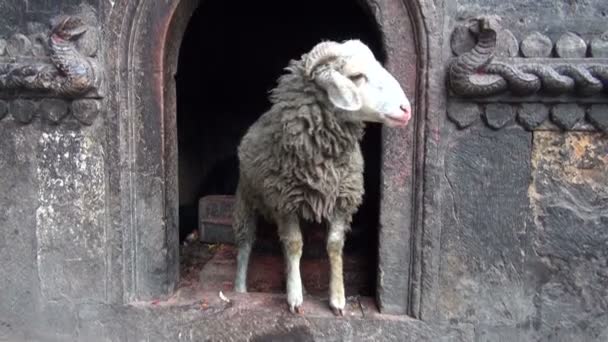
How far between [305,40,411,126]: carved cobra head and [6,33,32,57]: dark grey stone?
6.03 ft

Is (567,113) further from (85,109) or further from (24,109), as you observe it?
(24,109)

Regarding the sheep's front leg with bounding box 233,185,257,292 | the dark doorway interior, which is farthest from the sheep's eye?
the dark doorway interior

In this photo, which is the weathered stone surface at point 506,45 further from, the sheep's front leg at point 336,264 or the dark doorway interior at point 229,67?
the dark doorway interior at point 229,67

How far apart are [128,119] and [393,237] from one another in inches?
70.9

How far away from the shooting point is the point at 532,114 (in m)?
2.73

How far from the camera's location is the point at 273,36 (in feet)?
18.0

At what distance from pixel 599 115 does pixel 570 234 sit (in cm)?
70

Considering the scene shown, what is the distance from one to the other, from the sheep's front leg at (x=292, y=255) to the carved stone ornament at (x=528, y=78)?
3.91 ft

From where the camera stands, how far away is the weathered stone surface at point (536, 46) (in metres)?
2.66

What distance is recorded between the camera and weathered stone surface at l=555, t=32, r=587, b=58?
8.68 ft

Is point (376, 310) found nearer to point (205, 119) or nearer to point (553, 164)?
point (553, 164)

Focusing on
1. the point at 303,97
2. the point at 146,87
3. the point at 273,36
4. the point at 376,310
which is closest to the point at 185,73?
the point at 273,36

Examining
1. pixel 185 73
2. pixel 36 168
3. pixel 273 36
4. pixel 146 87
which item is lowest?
pixel 36 168

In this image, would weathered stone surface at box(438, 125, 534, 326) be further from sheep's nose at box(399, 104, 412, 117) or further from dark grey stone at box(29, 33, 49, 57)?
dark grey stone at box(29, 33, 49, 57)
